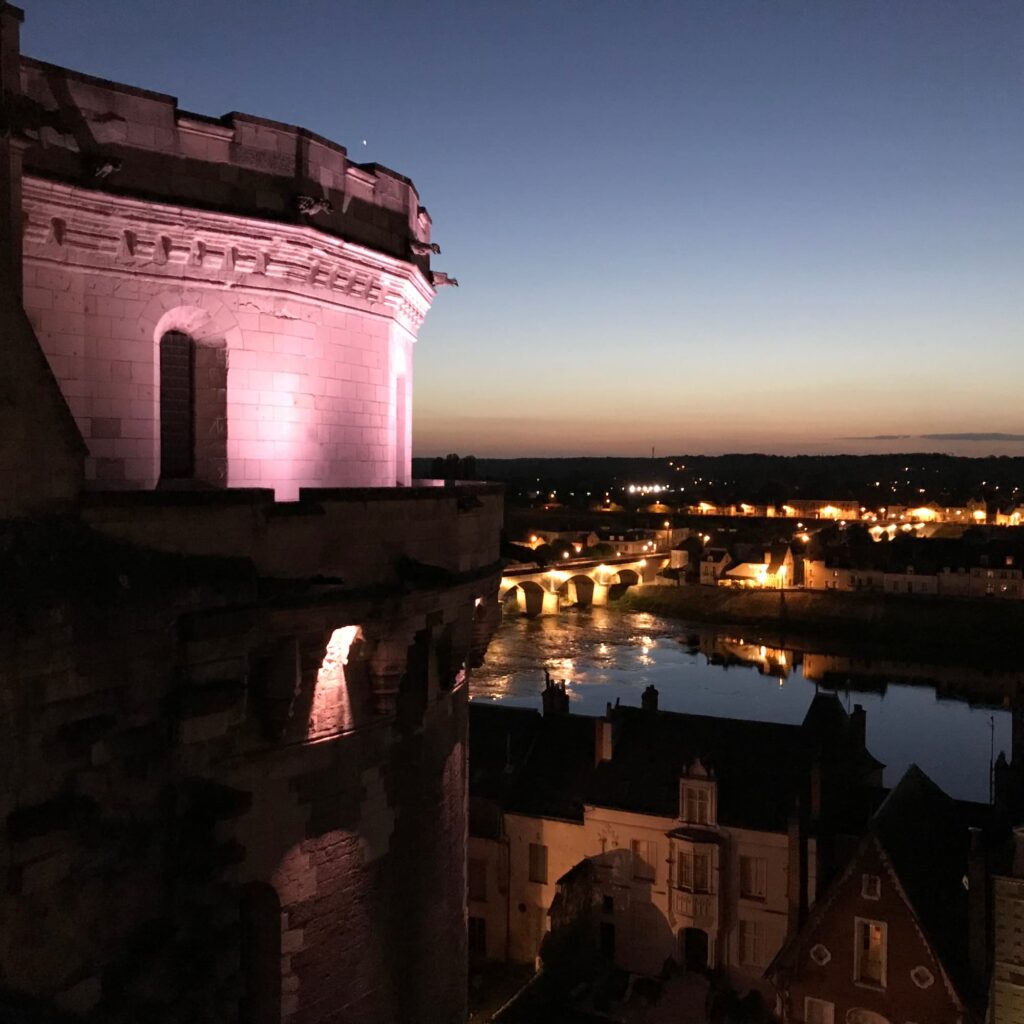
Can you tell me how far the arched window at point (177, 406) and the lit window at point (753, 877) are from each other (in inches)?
771

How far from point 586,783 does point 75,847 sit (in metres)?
22.7

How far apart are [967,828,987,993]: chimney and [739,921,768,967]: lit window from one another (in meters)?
5.61

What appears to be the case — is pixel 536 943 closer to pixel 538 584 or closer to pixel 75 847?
pixel 75 847

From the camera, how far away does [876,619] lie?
89.9 m

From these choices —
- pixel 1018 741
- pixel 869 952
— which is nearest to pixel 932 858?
pixel 869 952

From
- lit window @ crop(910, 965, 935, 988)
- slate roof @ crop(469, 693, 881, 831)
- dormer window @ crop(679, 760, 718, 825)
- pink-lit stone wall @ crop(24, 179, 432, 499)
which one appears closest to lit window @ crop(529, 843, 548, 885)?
slate roof @ crop(469, 693, 881, 831)

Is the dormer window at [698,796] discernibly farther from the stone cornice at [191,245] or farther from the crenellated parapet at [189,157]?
the crenellated parapet at [189,157]

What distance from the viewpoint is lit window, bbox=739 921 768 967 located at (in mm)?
24312

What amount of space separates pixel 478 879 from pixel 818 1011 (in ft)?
30.9

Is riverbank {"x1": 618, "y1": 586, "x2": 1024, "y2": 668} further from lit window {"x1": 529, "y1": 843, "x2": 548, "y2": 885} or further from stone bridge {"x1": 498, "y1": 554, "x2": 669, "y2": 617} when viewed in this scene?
lit window {"x1": 529, "y1": 843, "x2": 548, "y2": 885}

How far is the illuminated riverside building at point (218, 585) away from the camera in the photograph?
5895mm

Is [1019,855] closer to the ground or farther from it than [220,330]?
closer to the ground

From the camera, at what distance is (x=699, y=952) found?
25031mm

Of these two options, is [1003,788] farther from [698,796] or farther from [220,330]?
[220,330]
